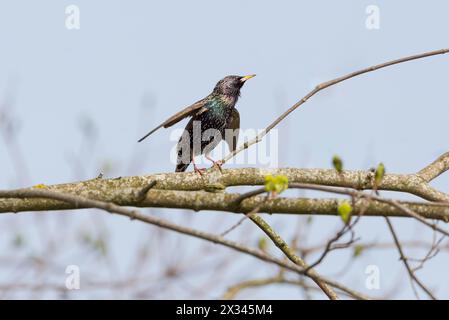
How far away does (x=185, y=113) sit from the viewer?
→ 6.20 m

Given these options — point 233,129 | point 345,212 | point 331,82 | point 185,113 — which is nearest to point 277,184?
point 345,212

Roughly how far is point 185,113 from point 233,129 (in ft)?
3.24

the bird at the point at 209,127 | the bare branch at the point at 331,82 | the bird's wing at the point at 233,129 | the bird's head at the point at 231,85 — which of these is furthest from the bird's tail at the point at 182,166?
the bare branch at the point at 331,82

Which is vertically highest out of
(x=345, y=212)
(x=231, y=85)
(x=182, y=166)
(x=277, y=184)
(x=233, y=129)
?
(x=231, y=85)

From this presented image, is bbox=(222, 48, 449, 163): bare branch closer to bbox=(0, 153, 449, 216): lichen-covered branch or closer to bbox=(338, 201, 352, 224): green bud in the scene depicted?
bbox=(0, 153, 449, 216): lichen-covered branch

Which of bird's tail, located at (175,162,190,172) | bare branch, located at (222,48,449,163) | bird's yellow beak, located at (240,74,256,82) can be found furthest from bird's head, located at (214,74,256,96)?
bare branch, located at (222,48,449,163)

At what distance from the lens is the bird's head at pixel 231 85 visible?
24.0 feet

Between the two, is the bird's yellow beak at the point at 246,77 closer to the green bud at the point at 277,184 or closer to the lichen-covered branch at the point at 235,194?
the lichen-covered branch at the point at 235,194

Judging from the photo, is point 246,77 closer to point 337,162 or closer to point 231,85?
point 231,85

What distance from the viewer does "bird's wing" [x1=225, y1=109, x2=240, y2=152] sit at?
22.9 feet

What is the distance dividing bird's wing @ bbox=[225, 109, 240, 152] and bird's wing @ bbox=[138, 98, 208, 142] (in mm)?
325
